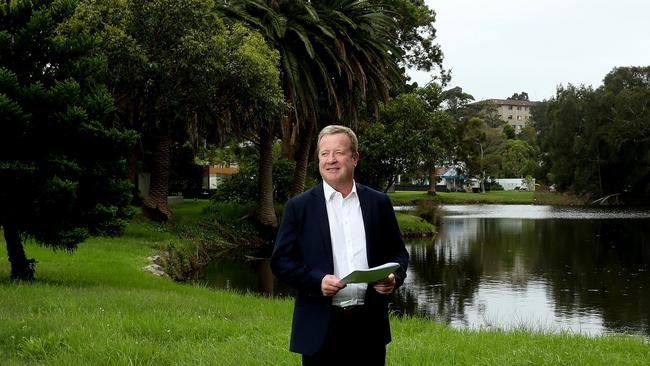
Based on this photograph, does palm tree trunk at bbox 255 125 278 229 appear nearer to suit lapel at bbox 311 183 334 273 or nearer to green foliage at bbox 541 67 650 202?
suit lapel at bbox 311 183 334 273

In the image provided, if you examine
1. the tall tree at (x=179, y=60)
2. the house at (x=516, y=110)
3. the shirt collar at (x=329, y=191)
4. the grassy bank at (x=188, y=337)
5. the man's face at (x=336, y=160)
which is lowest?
the grassy bank at (x=188, y=337)

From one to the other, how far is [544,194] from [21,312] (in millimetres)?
77326

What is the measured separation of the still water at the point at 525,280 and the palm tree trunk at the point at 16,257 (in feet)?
20.8

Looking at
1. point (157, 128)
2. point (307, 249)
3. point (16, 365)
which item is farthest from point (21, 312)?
point (157, 128)

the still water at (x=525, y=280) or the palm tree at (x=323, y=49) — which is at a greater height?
the palm tree at (x=323, y=49)

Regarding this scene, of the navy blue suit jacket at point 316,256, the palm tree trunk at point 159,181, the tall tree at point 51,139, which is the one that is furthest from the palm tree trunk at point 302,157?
the navy blue suit jacket at point 316,256

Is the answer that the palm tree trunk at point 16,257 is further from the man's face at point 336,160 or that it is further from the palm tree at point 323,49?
the palm tree at point 323,49

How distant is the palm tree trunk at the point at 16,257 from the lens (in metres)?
12.2

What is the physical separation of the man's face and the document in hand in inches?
22.5

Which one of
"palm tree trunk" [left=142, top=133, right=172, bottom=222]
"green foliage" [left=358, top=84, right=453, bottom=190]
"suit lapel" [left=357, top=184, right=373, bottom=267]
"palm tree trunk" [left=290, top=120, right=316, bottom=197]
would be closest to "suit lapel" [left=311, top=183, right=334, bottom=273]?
"suit lapel" [left=357, top=184, right=373, bottom=267]

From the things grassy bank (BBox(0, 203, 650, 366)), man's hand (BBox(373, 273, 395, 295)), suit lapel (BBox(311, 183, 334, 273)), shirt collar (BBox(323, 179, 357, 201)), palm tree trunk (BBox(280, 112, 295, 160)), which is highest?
palm tree trunk (BBox(280, 112, 295, 160))

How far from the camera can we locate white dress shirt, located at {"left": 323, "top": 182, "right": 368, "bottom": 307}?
4047mm

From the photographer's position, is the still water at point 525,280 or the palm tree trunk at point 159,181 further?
the palm tree trunk at point 159,181

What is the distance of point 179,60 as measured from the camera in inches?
833
